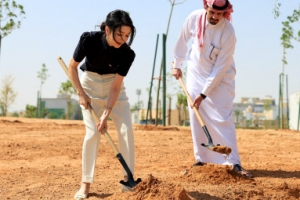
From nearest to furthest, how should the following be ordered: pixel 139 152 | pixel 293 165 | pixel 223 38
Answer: pixel 223 38
pixel 293 165
pixel 139 152

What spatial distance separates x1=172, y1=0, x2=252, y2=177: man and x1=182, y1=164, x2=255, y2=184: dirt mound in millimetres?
295

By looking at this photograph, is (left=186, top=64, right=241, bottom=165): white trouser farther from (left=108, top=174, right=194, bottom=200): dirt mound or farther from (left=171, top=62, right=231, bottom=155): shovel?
(left=108, top=174, right=194, bottom=200): dirt mound

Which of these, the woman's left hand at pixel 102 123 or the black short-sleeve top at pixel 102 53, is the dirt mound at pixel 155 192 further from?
the black short-sleeve top at pixel 102 53

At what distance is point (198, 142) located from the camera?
21.9 ft

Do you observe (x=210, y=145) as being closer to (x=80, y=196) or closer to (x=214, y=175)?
(x=214, y=175)

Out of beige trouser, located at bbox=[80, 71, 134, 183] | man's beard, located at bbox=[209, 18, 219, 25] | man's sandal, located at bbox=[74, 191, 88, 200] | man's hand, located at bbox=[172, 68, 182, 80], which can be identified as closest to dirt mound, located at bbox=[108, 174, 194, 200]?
man's sandal, located at bbox=[74, 191, 88, 200]

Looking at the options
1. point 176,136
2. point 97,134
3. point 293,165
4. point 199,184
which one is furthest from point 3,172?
point 176,136

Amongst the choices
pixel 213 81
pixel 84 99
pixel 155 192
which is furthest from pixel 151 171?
pixel 155 192

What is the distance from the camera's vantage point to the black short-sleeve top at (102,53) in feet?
17.2

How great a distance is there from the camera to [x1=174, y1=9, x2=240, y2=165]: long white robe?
633 cm

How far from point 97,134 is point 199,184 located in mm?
1108

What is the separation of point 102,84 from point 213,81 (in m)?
1.48

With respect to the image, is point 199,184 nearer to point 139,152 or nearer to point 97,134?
point 97,134

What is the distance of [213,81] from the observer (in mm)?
6391
